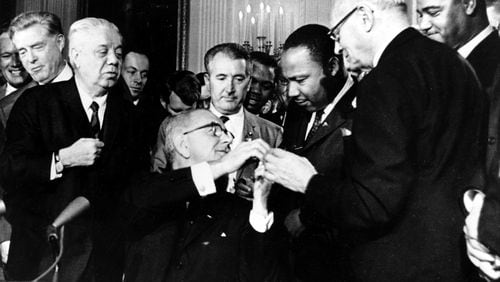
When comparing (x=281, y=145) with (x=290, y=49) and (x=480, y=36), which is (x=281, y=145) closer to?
(x=290, y=49)

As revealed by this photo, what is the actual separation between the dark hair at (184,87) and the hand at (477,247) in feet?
8.62

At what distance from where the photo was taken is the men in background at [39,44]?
303 cm

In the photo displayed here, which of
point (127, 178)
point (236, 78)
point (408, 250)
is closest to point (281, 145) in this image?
point (236, 78)

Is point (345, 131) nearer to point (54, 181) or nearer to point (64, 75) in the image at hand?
point (54, 181)

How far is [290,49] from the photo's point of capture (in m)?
2.82

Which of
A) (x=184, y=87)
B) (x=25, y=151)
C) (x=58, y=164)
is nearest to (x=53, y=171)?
(x=58, y=164)

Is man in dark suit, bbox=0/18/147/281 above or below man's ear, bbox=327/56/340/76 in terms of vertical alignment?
below

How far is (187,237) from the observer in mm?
2416

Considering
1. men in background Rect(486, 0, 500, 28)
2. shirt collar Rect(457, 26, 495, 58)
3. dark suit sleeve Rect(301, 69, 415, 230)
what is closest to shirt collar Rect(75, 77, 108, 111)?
dark suit sleeve Rect(301, 69, 415, 230)

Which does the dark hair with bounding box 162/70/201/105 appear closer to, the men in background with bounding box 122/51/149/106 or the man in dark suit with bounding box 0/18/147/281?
the men in background with bounding box 122/51/149/106

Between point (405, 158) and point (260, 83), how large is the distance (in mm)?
2304

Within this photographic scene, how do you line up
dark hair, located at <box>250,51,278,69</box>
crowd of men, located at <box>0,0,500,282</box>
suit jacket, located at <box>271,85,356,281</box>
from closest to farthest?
crowd of men, located at <box>0,0,500,282</box>, suit jacket, located at <box>271,85,356,281</box>, dark hair, located at <box>250,51,278,69</box>

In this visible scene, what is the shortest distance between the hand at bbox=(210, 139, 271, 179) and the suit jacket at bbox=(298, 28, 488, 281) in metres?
0.40

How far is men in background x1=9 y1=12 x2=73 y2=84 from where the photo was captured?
9.93 ft
